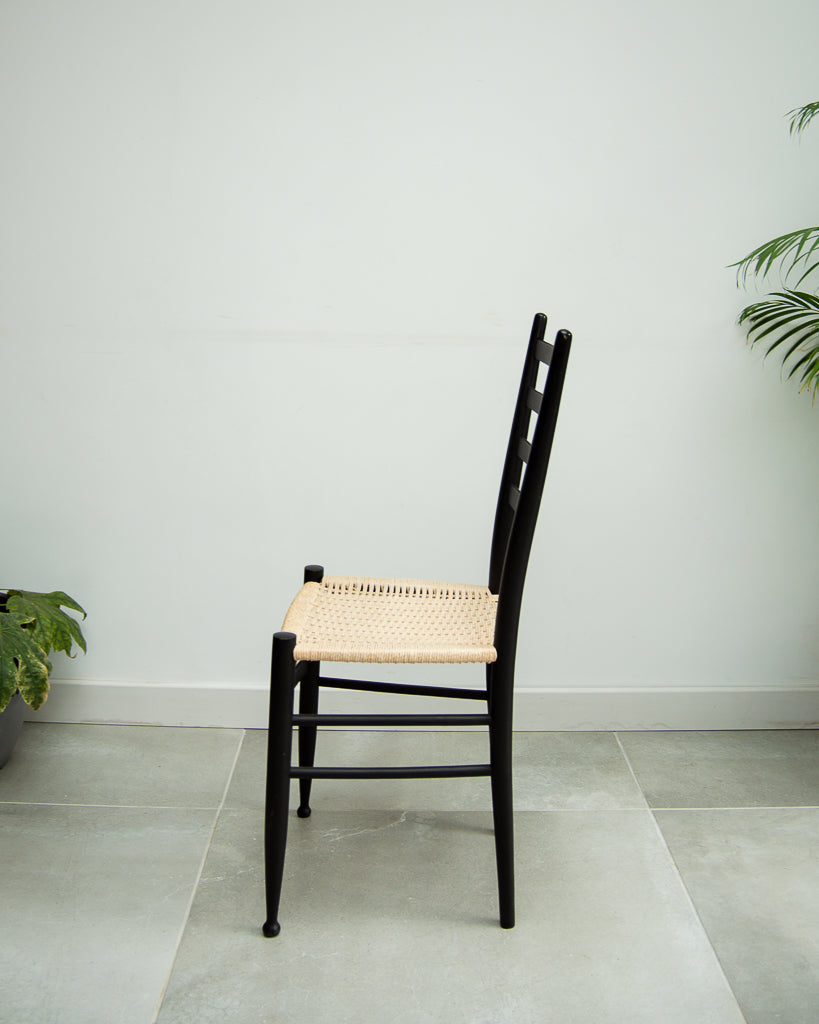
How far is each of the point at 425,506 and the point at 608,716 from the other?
27.2 inches

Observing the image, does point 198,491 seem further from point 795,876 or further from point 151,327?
point 795,876

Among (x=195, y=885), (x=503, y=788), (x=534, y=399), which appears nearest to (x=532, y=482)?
(x=534, y=399)

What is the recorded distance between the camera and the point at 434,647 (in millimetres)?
1422

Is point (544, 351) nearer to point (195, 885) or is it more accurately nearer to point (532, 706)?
point (532, 706)

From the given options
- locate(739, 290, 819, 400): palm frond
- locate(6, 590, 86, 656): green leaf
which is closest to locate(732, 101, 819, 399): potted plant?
locate(739, 290, 819, 400): palm frond

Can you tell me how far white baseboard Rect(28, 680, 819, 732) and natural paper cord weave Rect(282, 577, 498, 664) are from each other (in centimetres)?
52

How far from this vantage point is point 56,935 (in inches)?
54.6

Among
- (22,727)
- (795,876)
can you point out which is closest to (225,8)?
(22,727)

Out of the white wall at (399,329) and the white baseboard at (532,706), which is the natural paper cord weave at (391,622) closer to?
the white wall at (399,329)

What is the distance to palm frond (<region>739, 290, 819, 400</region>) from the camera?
1863 mm

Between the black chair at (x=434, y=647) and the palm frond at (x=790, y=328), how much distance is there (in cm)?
61

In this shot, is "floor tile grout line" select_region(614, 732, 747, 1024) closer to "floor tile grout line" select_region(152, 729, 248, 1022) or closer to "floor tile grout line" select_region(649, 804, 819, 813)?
"floor tile grout line" select_region(649, 804, 819, 813)

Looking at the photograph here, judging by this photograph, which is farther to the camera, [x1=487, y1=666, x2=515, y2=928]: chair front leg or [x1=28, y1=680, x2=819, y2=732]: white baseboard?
[x1=28, y1=680, x2=819, y2=732]: white baseboard

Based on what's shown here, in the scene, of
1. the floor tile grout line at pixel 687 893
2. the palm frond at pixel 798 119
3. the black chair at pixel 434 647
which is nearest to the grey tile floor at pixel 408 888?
the floor tile grout line at pixel 687 893
